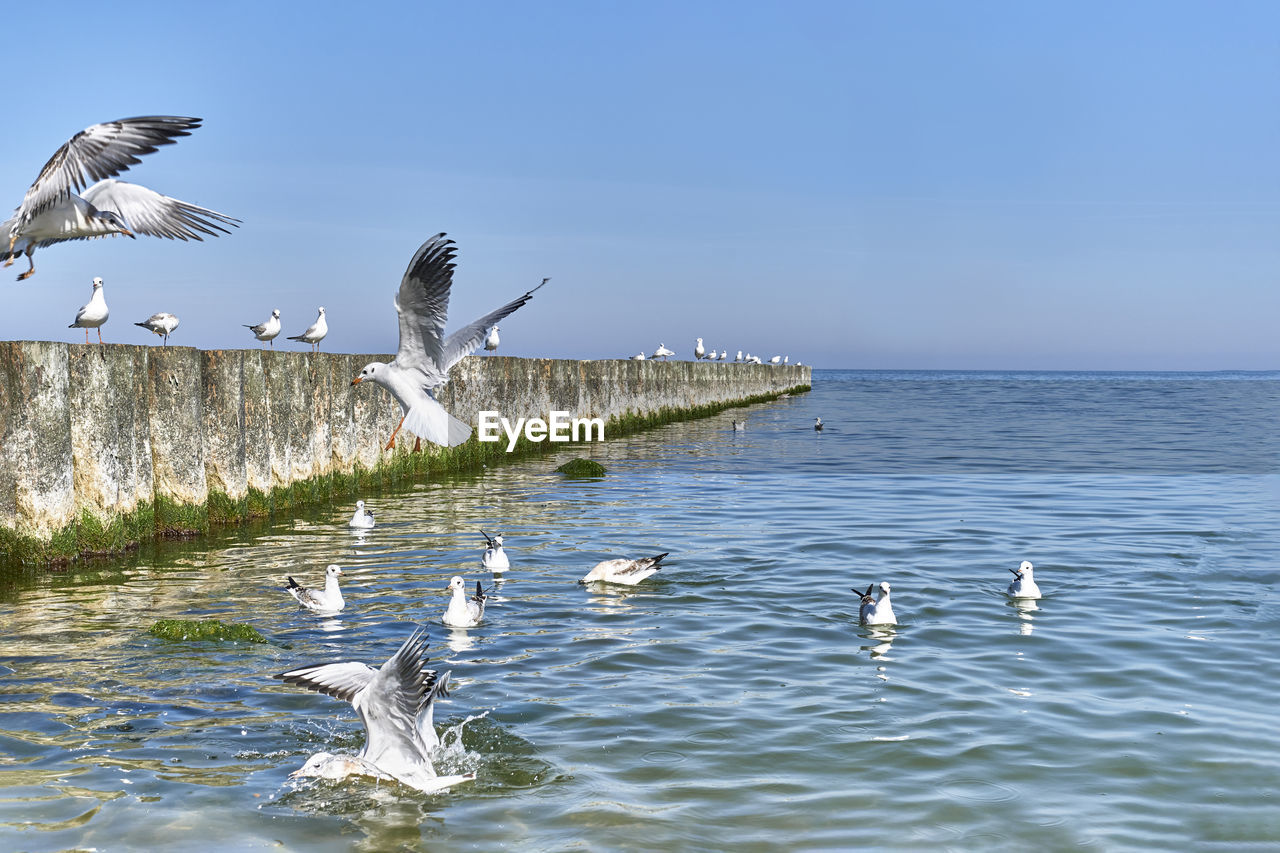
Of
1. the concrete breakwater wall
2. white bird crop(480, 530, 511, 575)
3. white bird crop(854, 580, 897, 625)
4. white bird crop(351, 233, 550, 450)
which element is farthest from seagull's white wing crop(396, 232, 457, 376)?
white bird crop(854, 580, 897, 625)

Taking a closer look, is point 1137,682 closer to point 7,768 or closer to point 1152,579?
point 1152,579

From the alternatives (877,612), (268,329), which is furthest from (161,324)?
(877,612)

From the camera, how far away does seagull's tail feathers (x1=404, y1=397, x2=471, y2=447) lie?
10.4m

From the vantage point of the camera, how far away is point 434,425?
34.3 feet

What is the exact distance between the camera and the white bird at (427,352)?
9.43m

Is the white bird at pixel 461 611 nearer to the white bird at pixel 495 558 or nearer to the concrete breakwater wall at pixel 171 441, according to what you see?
the white bird at pixel 495 558

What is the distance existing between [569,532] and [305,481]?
13.9 feet

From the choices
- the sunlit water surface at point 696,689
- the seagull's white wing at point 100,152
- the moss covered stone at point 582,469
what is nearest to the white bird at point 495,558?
the sunlit water surface at point 696,689

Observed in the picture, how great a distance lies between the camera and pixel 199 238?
999 cm

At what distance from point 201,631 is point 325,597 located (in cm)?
115

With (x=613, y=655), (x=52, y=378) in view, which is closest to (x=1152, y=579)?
(x=613, y=655)

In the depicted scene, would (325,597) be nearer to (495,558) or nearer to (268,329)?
(495,558)

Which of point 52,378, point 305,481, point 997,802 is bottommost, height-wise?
point 997,802

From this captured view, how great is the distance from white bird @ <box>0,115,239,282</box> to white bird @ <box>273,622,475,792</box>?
547 cm
